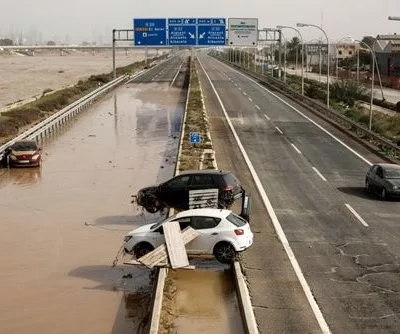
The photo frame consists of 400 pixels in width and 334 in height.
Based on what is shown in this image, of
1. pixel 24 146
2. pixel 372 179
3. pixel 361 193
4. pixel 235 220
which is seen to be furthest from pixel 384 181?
pixel 24 146

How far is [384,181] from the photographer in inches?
964

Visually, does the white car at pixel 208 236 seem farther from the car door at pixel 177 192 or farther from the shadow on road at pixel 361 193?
the shadow on road at pixel 361 193

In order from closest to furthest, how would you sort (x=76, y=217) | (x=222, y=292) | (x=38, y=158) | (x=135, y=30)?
(x=222, y=292)
(x=76, y=217)
(x=38, y=158)
(x=135, y=30)

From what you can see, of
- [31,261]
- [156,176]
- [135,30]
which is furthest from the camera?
[135,30]

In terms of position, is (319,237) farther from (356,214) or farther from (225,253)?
(225,253)

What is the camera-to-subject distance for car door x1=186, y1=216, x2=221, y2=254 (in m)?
16.4

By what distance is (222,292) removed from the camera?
14.8 metres

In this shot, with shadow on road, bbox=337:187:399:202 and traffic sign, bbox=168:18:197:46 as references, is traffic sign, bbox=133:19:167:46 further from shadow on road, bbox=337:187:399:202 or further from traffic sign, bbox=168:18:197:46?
shadow on road, bbox=337:187:399:202

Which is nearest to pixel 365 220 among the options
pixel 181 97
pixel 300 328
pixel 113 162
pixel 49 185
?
pixel 300 328

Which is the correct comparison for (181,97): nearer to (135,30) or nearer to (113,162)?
(135,30)

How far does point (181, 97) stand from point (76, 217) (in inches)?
2071

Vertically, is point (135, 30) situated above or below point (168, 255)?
above

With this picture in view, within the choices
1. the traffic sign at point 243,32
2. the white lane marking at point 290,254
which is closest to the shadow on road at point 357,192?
the white lane marking at point 290,254

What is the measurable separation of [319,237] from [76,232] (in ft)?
25.2
